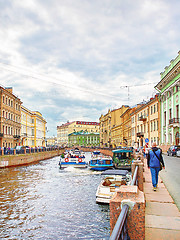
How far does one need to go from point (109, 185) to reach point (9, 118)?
38.1 metres

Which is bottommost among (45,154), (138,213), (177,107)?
(45,154)

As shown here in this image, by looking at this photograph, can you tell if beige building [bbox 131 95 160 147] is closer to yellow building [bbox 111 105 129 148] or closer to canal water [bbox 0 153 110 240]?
yellow building [bbox 111 105 129 148]

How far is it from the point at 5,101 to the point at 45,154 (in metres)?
17.1

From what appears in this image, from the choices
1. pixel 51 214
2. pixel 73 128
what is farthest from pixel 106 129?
pixel 51 214

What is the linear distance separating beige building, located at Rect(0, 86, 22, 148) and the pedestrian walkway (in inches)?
1520

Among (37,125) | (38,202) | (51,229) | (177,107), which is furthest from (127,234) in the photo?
(37,125)

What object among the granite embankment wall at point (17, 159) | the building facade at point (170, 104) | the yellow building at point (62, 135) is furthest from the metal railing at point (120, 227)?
the yellow building at point (62, 135)

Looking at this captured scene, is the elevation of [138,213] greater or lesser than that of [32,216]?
greater

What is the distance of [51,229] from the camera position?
32.8 ft

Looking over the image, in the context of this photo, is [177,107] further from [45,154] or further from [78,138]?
[78,138]

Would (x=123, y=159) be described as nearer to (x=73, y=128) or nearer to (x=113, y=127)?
(x=113, y=127)

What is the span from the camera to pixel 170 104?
40219 millimetres

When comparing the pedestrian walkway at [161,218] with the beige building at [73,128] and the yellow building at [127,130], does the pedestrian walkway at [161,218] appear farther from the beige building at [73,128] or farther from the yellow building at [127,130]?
the beige building at [73,128]

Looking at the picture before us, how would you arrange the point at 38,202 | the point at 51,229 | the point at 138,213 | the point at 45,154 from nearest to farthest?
1. the point at 138,213
2. the point at 51,229
3. the point at 38,202
4. the point at 45,154
